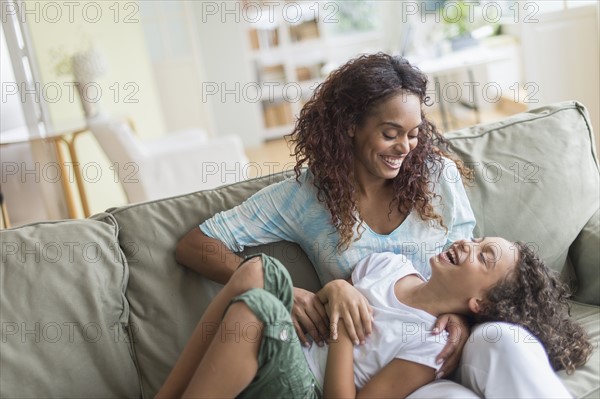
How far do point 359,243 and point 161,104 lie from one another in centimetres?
538

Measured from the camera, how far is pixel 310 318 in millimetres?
1658

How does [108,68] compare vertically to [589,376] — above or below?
above

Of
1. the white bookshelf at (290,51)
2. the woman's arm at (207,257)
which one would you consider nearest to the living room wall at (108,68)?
the white bookshelf at (290,51)

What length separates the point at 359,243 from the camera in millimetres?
1787

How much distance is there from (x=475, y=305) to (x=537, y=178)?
570 mm

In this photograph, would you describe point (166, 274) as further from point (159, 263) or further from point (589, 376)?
point (589, 376)

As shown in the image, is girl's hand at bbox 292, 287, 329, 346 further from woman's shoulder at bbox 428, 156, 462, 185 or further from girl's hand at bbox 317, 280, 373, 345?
woman's shoulder at bbox 428, 156, 462, 185

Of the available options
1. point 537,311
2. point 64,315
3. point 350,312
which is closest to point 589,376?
point 537,311

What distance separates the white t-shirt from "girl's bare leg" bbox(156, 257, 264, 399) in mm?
232

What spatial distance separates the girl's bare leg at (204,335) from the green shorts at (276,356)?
44 millimetres

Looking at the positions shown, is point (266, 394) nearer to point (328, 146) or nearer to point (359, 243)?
point (359, 243)

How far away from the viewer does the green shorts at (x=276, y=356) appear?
1.42m

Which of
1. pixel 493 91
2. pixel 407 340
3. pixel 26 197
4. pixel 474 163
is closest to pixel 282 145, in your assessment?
pixel 493 91

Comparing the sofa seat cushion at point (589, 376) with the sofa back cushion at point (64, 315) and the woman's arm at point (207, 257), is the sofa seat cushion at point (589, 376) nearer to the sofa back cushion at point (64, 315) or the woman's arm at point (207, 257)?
the woman's arm at point (207, 257)
